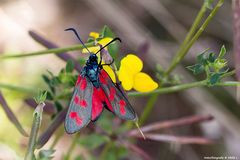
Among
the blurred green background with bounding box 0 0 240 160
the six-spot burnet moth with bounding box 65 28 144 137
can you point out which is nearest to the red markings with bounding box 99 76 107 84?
the six-spot burnet moth with bounding box 65 28 144 137

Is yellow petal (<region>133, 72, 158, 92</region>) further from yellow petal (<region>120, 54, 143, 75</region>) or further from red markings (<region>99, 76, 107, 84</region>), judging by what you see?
red markings (<region>99, 76, 107, 84</region>)

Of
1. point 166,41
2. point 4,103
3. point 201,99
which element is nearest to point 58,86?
point 4,103

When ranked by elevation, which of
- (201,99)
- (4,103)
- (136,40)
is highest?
(4,103)

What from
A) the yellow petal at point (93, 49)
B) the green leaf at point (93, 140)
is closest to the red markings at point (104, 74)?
the yellow petal at point (93, 49)

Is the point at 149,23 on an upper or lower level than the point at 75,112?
lower

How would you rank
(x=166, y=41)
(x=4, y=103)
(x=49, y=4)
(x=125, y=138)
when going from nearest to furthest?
(x=4, y=103) < (x=125, y=138) < (x=166, y=41) < (x=49, y=4)

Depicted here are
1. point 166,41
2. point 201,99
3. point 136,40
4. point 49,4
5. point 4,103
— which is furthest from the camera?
point 49,4

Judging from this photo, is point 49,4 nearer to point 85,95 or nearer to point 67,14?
point 67,14

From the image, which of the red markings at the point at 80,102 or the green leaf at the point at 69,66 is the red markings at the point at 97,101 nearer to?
the red markings at the point at 80,102

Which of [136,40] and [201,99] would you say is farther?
[136,40]
